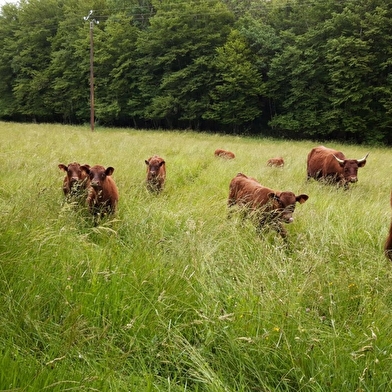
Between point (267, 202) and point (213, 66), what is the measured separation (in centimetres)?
3069

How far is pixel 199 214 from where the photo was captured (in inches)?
187

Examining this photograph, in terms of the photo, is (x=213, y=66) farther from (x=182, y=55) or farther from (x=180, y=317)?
(x=180, y=317)

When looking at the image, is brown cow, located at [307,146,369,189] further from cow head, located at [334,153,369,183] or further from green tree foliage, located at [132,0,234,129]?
green tree foliage, located at [132,0,234,129]

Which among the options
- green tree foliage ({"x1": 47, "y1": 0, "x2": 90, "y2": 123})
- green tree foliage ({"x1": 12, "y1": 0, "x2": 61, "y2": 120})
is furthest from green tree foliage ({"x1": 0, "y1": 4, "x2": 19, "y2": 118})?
green tree foliage ({"x1": 47, "y1": 0, "x2": 90, "y2": 123})

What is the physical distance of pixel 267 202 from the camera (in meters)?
5.03

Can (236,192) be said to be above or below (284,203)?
below

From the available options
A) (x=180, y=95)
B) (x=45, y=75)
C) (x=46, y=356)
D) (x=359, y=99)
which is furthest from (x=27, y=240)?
(x=45, y=75)

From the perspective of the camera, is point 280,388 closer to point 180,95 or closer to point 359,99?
point 359,99

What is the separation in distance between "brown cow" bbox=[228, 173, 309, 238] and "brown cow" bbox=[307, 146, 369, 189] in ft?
10.9

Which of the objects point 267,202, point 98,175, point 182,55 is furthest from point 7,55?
point 267,202

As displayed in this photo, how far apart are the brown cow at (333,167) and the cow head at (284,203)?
3882mm

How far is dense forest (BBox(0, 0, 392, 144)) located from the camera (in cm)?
2684

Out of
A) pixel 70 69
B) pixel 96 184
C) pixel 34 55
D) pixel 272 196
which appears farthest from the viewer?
pixel 34 55

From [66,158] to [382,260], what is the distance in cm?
775
